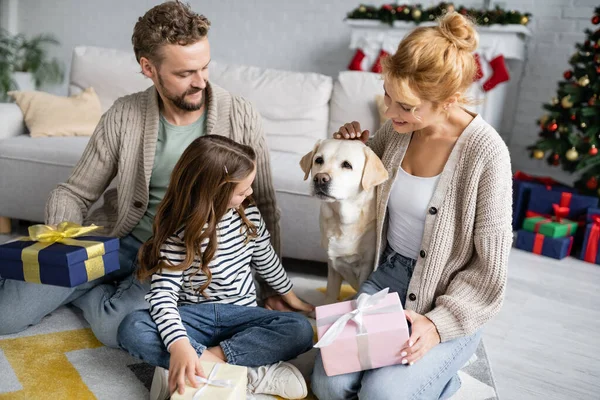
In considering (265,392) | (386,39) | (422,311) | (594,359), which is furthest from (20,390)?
(386,39)

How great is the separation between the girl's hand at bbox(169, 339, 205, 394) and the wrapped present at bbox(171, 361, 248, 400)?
0.04ft

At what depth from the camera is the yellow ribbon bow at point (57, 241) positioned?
1474 millimetres

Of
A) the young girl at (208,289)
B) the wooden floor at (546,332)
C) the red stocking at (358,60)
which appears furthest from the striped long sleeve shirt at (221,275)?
the red stocking at (358,60)

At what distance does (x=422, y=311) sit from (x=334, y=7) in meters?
3.70

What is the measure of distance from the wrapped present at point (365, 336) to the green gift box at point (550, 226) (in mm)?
1955

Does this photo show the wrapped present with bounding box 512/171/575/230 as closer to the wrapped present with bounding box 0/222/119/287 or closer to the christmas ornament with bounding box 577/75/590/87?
the christmas ornament with bounding box 577/75/590/87

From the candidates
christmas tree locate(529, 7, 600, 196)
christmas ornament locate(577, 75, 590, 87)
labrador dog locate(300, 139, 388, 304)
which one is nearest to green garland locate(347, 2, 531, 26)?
christmas tree locate(529, 7, 600, 196)

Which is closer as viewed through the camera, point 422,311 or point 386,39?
point 422,311

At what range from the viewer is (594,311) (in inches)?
92.0

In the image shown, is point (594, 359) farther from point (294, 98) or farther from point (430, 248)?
point (294, 98)

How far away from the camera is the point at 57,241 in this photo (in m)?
1.54

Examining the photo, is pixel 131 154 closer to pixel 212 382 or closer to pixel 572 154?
pixel 212 382

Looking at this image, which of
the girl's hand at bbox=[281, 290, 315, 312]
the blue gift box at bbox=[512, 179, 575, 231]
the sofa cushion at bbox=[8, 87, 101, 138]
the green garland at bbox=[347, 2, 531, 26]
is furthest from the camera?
the green garland at bbox=[347, 2, 531, 26]

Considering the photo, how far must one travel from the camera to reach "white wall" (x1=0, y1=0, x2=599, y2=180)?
3965 millimetres
